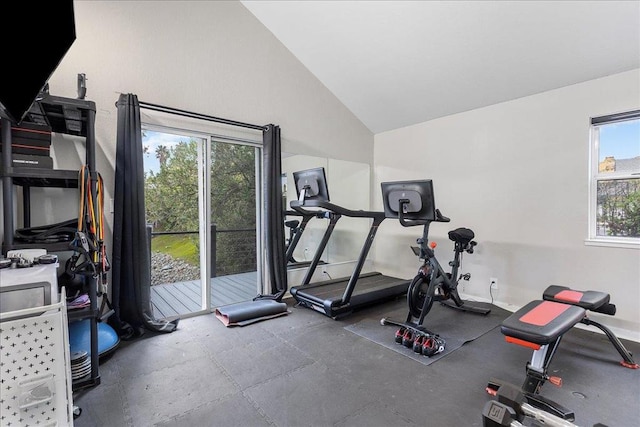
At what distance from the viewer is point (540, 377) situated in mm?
1944

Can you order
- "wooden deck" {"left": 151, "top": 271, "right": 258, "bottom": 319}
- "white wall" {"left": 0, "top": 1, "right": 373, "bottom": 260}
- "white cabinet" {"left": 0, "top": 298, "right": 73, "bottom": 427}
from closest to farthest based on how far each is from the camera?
"white cabinet" {"left": 0, "top": 298, "right": 73, "bottom": 427} → "white wall" {"left": 0, "top": 1, "right": 373, "bottom": 260} → "wooden deck" {"left": 151, "top": 271, "right": 258, "bottom": 319}

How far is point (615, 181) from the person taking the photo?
10.5 ft

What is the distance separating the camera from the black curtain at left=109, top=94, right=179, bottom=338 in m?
Answer: 2.94

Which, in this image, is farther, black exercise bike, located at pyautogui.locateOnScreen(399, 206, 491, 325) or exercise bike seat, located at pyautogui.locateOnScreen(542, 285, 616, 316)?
black exercise bike, located at pyautogui.locateOnScreen(399, 206, 491, 325)

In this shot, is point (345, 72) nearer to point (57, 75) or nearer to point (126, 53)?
point (126, 53)

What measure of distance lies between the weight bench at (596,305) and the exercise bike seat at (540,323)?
0.27m

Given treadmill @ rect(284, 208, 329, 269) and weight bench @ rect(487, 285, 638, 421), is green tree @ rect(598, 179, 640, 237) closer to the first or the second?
weight bench @ rect(487, 285, 638, 421)

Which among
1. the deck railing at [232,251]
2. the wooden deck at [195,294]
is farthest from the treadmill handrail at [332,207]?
the wooden deck at [195,294]

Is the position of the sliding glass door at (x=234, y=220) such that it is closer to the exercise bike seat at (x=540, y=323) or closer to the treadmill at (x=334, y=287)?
the treadmill at (x=334, y=287)

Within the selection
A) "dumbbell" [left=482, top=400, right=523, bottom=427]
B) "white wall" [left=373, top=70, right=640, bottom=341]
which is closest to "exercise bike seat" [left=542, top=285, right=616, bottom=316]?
"white wall" [left=373, top=70, right=640, bottom=341]

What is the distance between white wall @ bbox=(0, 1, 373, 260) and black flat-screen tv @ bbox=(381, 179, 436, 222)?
5.89 ft

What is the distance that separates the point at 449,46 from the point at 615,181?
92.3 inches

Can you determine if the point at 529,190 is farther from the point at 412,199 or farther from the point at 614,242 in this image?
the point at 412,199

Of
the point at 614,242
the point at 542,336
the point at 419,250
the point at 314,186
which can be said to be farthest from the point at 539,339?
the point at 314,186
